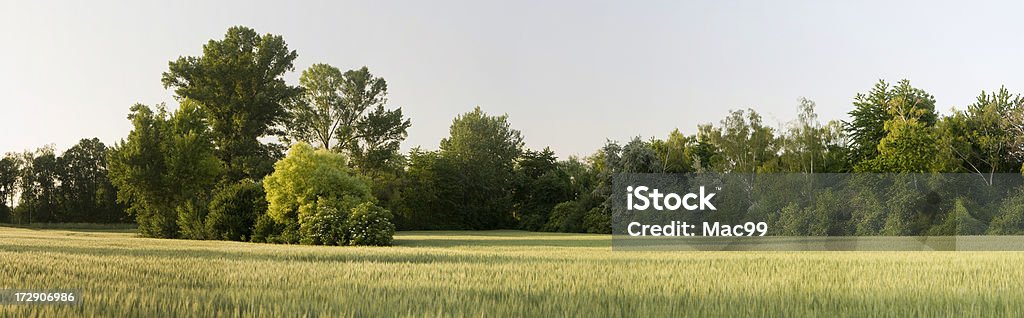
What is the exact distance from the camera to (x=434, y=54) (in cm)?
2138

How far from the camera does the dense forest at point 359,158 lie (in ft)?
87.5

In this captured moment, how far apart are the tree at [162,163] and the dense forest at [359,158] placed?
0.07 meters

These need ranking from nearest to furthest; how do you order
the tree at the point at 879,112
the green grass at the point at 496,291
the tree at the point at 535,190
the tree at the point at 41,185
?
1. the green grass at the point at 496,291
2. the tree at the point at 879,112
3. the tree at the point at 41,185
4. the tree at the point at 535,190

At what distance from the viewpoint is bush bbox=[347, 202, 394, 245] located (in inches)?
880

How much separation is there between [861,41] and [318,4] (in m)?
16.9

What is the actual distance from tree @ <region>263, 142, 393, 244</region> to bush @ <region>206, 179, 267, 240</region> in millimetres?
1334

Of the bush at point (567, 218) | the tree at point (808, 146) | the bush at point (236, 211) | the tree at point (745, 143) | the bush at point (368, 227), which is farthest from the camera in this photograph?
the bush at point (567, 218)

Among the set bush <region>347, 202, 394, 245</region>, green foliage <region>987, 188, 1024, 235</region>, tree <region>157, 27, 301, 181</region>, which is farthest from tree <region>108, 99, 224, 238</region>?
green foliage <region>987, 188, 1024, 235</region>

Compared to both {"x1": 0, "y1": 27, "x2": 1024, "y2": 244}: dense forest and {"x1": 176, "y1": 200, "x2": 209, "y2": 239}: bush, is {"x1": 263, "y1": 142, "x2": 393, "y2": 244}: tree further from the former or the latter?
{"x1": 176, "y1": 200, "x2": 209, "y2": 239}: bush

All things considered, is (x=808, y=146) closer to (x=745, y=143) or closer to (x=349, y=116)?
(x=745, y=143)

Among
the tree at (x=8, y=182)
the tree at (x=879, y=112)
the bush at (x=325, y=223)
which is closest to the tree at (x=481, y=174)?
the tree at (x=879, y=112)

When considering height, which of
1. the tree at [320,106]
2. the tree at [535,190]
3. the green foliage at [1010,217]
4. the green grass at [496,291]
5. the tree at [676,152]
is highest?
the tree at [320,106]

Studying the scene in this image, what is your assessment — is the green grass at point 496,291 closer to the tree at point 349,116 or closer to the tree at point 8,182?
the tree at point 349,116

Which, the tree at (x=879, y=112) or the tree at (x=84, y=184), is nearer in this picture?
the tree at (x=879, y=112)
